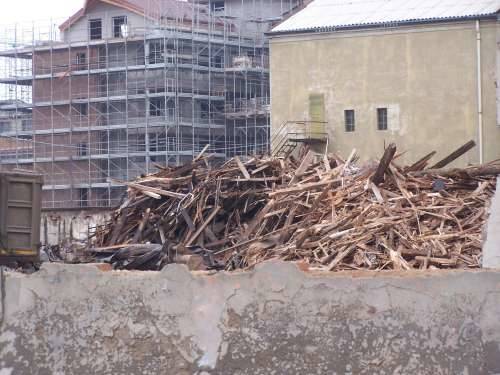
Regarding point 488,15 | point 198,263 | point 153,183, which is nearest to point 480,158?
point 488,15

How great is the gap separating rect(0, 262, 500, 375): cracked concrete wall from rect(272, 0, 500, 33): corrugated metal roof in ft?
97.0

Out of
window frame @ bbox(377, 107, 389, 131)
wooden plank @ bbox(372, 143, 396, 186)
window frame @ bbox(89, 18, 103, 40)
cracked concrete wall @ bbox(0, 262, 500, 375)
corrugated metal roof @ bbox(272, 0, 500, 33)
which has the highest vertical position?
window frame @ bbox(89, 18, 103, 40)

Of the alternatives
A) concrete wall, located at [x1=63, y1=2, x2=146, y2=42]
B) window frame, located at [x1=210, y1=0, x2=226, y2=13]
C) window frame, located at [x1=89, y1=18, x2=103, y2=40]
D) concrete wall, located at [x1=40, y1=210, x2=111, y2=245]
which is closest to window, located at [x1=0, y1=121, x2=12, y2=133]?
concrete wall, located at [x1=63, y1=2, x2=146, y2=42]

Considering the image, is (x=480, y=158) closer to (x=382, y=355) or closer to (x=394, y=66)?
(x=394, y=66)

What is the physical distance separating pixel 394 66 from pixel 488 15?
4331 mm

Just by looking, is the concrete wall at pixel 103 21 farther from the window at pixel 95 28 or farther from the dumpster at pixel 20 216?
the dumpster at pixel 20 216

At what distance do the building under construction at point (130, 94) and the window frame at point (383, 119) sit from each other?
33.6 ft

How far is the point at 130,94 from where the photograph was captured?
46.8 metres

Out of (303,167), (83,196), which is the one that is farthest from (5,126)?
(303,167)

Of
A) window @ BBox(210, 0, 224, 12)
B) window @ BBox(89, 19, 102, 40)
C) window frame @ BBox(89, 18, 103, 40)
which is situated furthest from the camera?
window @ BBox(210, 0, 224, 12)

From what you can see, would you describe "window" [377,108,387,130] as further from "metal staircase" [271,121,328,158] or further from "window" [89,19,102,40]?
"window" [89,19,102,40]

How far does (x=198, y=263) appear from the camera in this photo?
973 centimetres

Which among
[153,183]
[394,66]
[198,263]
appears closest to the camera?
[198,263]

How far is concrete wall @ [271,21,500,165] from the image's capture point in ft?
116
